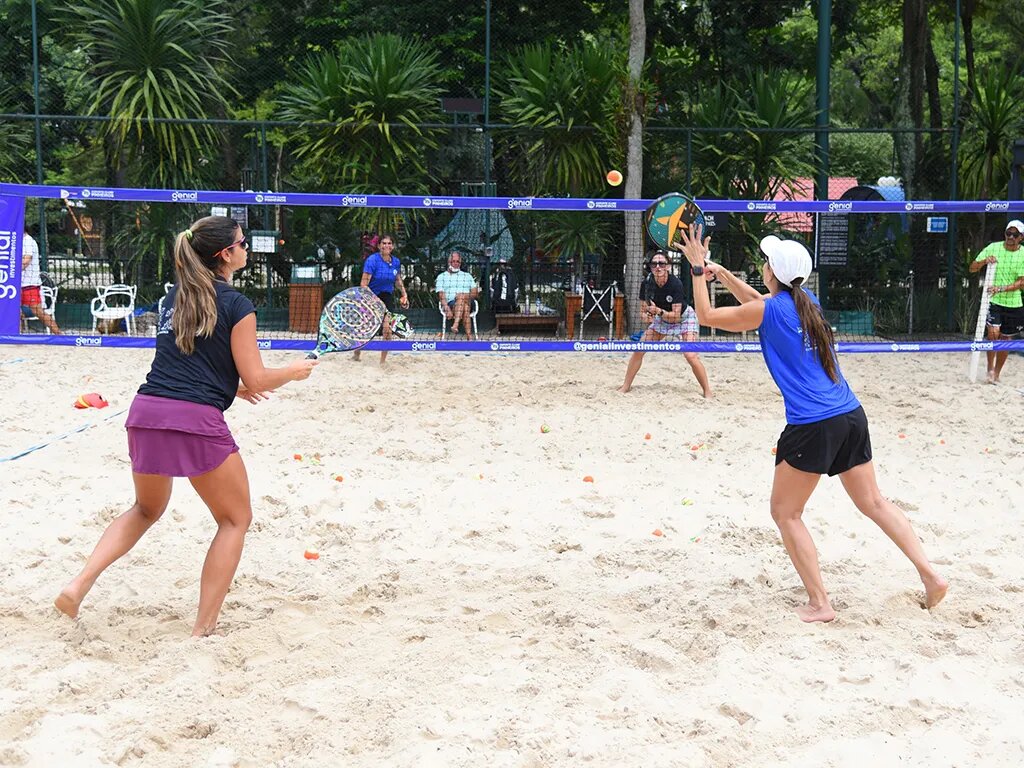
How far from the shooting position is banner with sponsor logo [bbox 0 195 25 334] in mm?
9609

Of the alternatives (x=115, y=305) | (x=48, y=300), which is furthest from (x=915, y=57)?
(x=48, y=300)

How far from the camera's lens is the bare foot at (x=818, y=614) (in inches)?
200

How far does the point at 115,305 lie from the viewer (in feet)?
48.5

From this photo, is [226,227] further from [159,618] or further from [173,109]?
[173,109]

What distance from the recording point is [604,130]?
585 inches

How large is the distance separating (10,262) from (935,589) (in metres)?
7.71

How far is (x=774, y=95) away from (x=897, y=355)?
3.82 m

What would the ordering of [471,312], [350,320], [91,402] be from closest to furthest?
[350,320] → [91,402] → [471,312]

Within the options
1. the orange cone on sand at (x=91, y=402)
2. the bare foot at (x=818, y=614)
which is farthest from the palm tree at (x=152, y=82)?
the bare foot at (x=818, y=614)

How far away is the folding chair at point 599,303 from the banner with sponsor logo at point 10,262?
6439 millimetres

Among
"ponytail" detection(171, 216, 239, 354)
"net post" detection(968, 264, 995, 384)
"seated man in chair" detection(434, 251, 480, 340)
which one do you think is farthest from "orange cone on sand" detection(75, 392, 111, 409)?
"net post" detection(968, 264, 995, 384)

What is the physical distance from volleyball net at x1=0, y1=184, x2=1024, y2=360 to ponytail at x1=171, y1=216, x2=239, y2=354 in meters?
8.77

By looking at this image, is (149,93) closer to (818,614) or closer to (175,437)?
(175,437)

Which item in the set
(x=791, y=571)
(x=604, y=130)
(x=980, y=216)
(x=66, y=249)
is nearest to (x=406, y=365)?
(x=604, y=130)
